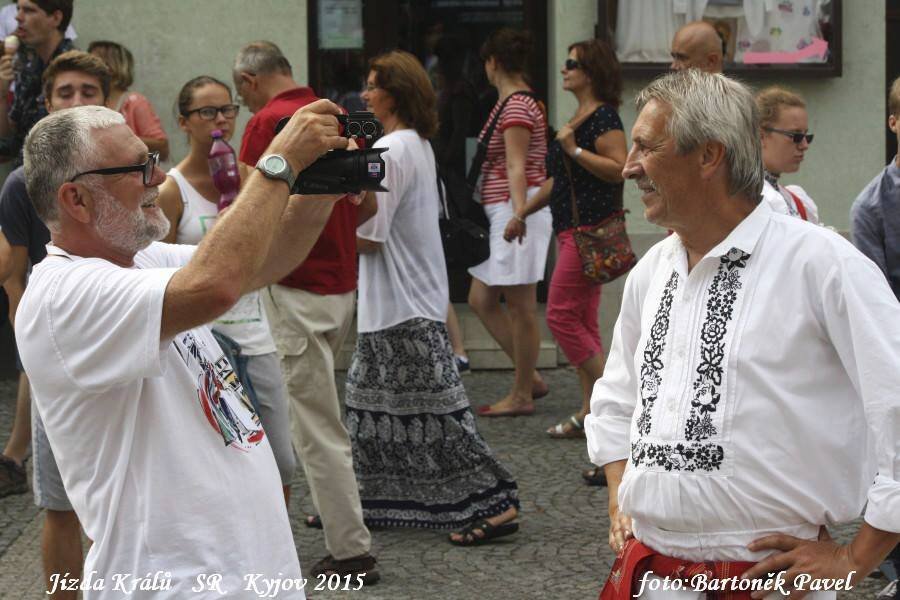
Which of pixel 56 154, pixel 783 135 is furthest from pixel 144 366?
pixel 783 135

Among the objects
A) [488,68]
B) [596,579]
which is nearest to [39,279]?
[596,579]

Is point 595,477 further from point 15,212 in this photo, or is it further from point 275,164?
point 275,164

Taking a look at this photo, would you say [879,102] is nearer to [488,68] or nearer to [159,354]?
[488,68]

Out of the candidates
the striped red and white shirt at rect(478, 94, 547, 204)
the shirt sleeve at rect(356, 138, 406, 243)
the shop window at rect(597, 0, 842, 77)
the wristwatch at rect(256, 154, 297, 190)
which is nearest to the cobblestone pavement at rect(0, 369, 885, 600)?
the shirt sleeve at rect(356, 138, 406, 243)

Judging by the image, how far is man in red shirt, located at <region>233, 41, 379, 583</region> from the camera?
5.19 m

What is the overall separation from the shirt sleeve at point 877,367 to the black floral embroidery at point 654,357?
387 mm

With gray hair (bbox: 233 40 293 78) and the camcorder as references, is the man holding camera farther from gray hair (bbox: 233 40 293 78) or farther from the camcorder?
gray hair (bbox: 233 40 293 78)

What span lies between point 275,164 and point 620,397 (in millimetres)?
961

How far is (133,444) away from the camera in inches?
110

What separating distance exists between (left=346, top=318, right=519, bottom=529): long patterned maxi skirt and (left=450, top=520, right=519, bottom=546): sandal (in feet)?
0.15

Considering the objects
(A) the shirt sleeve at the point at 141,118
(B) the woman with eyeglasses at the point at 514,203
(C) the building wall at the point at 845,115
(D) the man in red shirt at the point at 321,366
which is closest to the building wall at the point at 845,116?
(C) the building wall at the point at 845,115

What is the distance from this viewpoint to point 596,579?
5.16 metres

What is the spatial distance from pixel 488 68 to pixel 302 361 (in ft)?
10.6

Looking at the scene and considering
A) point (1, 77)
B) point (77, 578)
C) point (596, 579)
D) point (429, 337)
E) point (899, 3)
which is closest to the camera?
point (77, 578)
